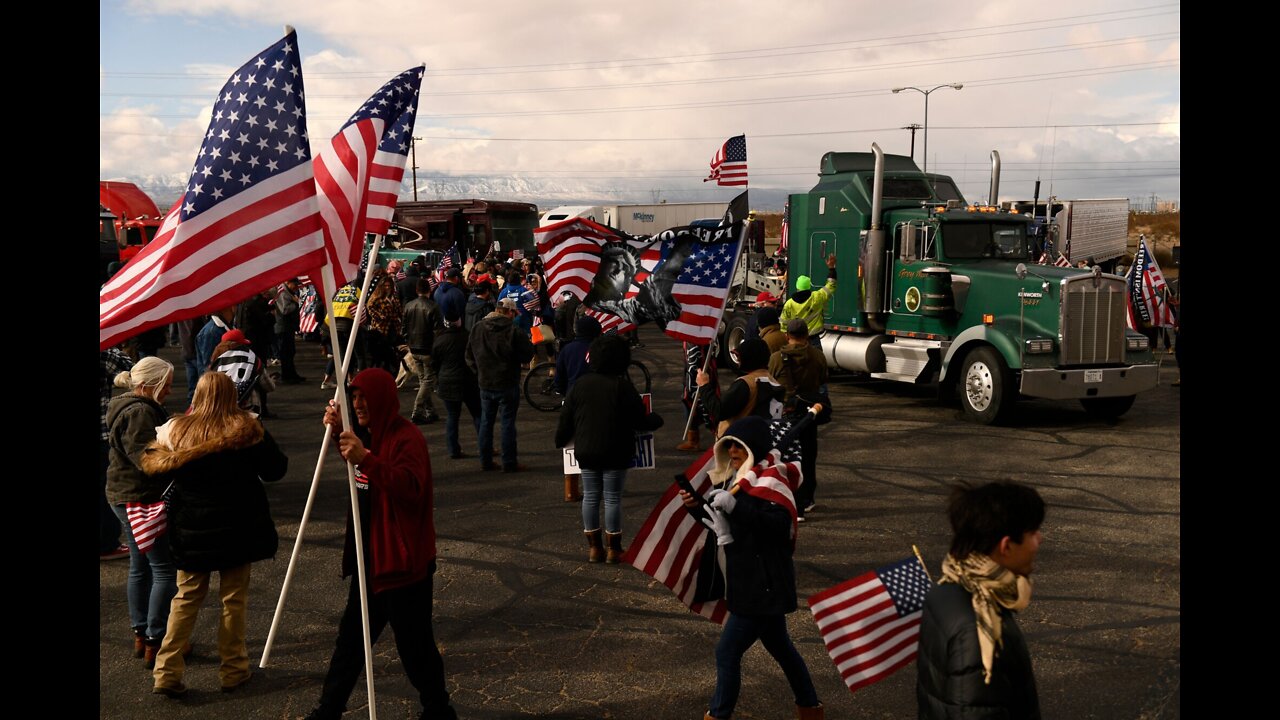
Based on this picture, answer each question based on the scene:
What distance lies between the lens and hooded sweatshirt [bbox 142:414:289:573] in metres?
5.41

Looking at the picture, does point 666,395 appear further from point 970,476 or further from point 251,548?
point 251,548

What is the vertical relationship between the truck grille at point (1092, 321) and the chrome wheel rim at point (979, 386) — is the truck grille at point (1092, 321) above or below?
above

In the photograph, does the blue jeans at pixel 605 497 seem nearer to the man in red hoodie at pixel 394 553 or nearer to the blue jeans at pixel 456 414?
the man in red hoodie at pixel 394 553

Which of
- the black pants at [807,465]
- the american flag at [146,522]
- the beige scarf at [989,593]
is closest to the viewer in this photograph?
the beige scarf at [989,593]

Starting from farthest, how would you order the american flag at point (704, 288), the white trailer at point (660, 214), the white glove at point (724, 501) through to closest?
the white trailer at point (660, 214)
the american flag at point (704, 288)
the white glove at point (724, 501)

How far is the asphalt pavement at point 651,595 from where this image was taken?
557 centimetres

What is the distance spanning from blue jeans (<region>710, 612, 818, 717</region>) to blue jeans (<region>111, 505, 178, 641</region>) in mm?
3311

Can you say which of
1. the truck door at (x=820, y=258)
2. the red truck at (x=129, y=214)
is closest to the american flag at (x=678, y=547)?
the truck door at (x=820, y=258)

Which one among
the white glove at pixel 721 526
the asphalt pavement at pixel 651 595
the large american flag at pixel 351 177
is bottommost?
the asphalt pavement at pixel 651 595

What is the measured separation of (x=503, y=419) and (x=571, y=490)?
158cm

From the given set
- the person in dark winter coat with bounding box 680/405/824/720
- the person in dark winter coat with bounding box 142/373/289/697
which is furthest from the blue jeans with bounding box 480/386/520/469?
the person in dark winter coat with bounding box 680/405/824/720

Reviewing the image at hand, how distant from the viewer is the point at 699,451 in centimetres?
1178

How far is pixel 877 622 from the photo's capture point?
385cm

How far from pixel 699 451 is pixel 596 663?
232 inches
